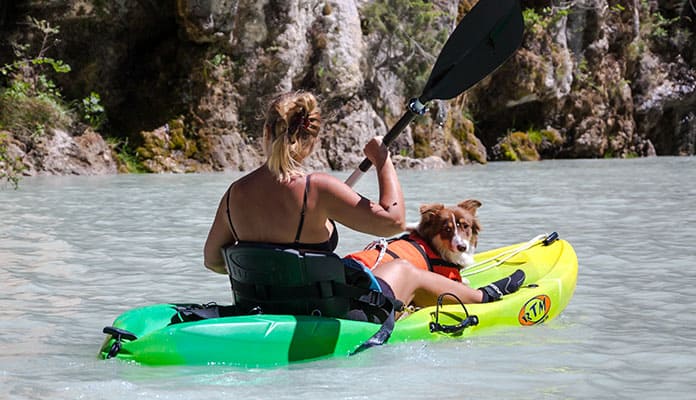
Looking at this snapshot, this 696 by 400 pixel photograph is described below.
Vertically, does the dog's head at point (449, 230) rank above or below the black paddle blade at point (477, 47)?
below

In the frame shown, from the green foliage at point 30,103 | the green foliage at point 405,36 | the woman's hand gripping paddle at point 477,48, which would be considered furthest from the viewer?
the green foliage at point 405,36

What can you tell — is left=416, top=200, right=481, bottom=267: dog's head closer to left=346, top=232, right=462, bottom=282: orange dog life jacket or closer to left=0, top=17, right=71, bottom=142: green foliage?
left=346, top=232, right=462, bottom=282: orange dog life jacket

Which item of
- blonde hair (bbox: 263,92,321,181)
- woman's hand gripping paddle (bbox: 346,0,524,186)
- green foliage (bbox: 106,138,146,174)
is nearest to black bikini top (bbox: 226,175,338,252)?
blonde hair (bbox: 263,92,321,181)

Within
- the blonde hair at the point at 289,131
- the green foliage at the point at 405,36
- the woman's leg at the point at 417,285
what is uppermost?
the green foliage at the point at 405,36

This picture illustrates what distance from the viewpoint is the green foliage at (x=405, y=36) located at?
65.0ft

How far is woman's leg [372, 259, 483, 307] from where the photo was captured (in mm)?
3951

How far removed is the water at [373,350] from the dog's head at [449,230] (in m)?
0.57

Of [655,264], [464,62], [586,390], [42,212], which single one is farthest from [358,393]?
[42,212]

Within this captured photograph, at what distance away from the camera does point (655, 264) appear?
18.7ft

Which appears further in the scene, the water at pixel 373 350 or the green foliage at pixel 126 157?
the green foliage at pixel 126 157

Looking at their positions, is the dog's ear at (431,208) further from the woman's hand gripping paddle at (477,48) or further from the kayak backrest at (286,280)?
the kayak backrest at (286,280)

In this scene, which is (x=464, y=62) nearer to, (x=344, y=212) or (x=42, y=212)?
(x=344, y=212)

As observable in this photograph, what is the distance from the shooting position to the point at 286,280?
3.45 m

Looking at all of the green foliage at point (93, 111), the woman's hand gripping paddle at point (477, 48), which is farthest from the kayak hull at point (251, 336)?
the green foliage at point (93, 111)
